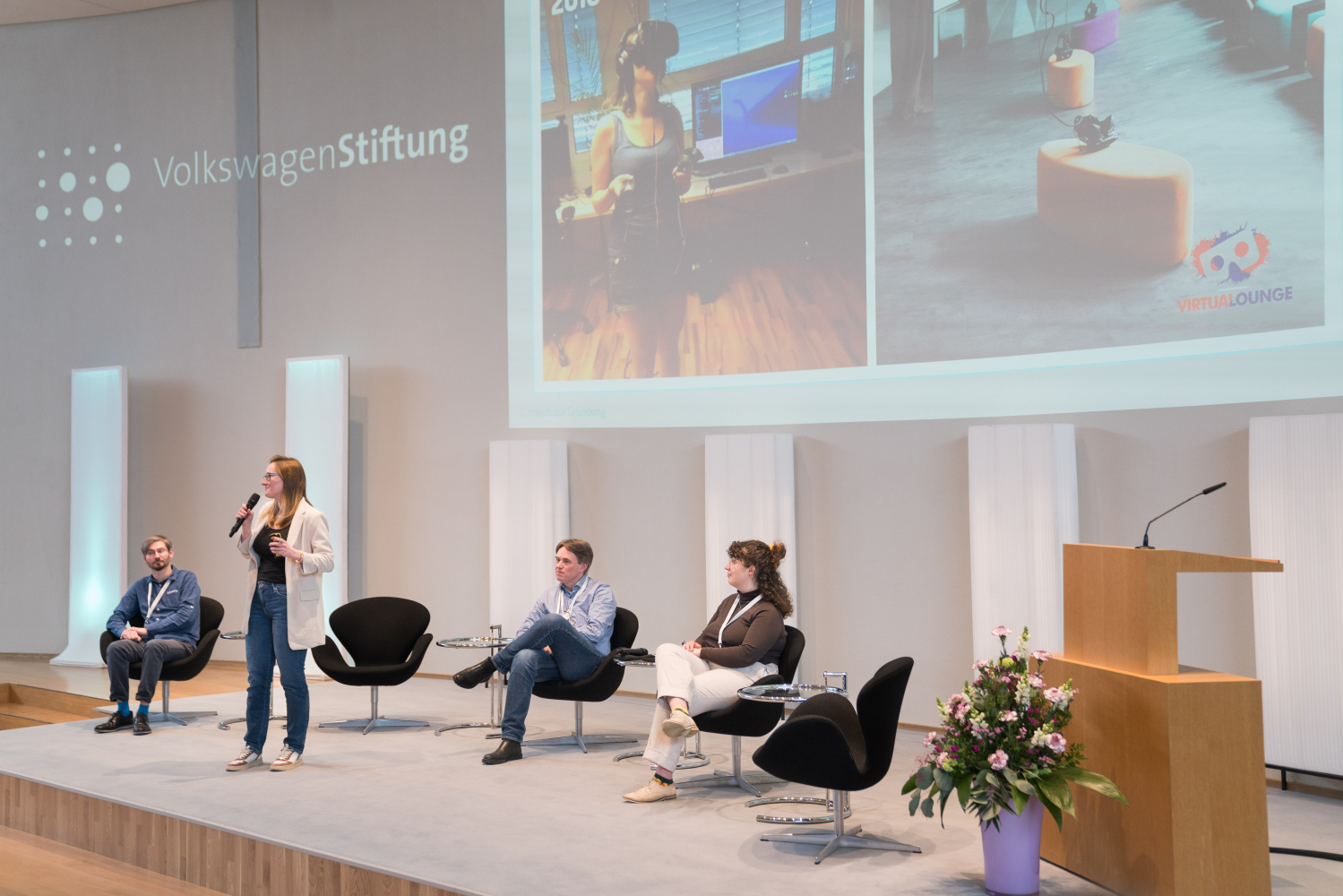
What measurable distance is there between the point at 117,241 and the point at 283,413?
2.27m

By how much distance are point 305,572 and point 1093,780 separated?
341cm

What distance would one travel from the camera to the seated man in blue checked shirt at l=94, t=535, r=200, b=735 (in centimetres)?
591

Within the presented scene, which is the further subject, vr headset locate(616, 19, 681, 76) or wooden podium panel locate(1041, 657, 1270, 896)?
vr headset locate(616, 19, 681, 76)

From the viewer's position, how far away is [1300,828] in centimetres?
419

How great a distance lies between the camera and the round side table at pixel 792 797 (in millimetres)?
4094

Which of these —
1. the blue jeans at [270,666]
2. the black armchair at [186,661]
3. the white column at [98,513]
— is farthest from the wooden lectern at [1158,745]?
the white column at [98,513]

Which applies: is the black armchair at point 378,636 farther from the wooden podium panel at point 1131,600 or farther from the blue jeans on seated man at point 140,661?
the wooden podium panel at point 1131,600

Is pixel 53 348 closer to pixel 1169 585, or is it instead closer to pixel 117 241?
pixel 117 241

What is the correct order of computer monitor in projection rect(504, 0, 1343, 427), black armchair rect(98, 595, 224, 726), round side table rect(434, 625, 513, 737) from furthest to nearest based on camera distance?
1. black armchair rect(98, 595, 224, 726)
2. round side table rect(434, 625, 513, 737)
3. computer monitor in projection rect(504, 0, 1343, 427)

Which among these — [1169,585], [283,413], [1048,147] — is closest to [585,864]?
[1169,585]

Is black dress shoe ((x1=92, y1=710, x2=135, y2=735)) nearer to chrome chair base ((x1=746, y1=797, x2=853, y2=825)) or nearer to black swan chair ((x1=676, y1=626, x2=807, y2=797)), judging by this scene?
black swan chair ((x1=676, y1=626, x2=807, y2=797))

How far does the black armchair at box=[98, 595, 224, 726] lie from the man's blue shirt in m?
0.06

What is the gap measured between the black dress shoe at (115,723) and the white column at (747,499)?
3.34 meters

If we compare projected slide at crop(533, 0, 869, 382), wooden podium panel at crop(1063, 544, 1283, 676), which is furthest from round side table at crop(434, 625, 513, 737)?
wooden podium panel at crop(1063, 544, 1283, 676)
